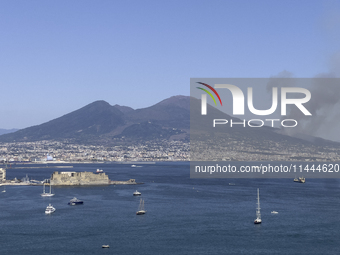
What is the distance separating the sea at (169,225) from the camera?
5456cm

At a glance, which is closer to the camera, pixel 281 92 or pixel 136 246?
pixel 136 246

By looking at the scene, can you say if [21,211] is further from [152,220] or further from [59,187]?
[59,187]

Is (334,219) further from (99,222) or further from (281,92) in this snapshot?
(99,222)

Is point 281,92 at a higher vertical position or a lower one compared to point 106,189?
higher

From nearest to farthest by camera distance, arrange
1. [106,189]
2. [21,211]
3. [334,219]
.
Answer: [334,219] < [21,211] < [106,189]

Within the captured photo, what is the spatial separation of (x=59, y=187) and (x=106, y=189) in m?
13.0

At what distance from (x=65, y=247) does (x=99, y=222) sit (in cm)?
1479

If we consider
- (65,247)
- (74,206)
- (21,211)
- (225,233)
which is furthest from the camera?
(74,206)

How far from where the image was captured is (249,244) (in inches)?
2215

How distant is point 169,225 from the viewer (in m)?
67.0

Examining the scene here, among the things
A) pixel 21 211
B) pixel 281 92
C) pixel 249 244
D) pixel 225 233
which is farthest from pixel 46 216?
pixel 281 92

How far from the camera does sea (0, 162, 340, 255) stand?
54.6m

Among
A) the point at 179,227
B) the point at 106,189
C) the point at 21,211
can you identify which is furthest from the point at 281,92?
the point at 106,189

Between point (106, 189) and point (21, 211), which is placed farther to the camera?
point (106, 189)
